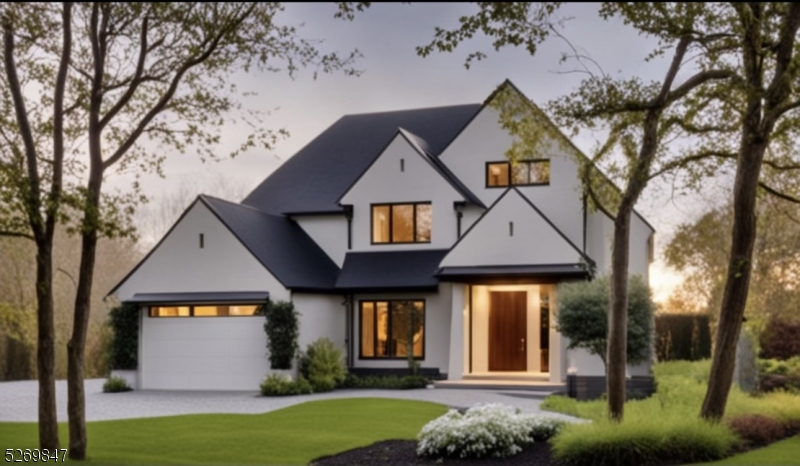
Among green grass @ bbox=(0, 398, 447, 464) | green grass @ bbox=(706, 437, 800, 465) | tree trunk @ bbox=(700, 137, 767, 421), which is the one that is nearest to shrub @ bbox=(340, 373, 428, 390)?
green grass @ bbox=(0, 398, 447, 464)

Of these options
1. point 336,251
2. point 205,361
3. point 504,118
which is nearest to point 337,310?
point 336,251

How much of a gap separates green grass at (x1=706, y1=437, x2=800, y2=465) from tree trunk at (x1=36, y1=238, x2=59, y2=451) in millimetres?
9194

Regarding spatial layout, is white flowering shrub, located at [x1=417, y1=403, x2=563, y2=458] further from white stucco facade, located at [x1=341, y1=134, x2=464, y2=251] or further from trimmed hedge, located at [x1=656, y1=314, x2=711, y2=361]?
trimmed hedge, located at [x1=656, y1=314, x2=711, y2=361]

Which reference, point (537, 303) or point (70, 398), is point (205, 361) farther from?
point (70, 398)

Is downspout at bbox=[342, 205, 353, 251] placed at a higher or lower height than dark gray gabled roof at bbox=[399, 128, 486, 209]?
lower

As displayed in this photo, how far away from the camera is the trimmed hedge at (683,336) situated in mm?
34250

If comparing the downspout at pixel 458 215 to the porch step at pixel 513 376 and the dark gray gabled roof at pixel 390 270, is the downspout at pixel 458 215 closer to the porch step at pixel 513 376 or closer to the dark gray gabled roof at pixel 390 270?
the dark gray gabled roof at pixel 390 270

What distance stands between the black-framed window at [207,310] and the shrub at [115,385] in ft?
6.96

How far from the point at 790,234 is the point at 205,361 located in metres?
21.5

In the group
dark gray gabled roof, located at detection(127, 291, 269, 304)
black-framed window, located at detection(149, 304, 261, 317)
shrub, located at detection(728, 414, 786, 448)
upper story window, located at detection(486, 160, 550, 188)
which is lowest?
shrub, located at detection(728, 414, 786, 448)

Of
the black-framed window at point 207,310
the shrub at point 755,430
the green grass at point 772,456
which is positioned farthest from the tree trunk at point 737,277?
the black-framed window at point 207,310

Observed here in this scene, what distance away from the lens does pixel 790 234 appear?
34.2 meters

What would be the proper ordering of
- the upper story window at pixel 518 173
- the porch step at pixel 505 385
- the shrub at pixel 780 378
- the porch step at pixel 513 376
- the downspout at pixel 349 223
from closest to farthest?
1. the shrub at pixel 780 378
2. the porch step at pixel 505 385
3. the porch step at pixel 513 376
4. the upper story window at pixel 518 173
5. the downspout at pixel 349 223

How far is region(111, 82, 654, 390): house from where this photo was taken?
26.6 m
